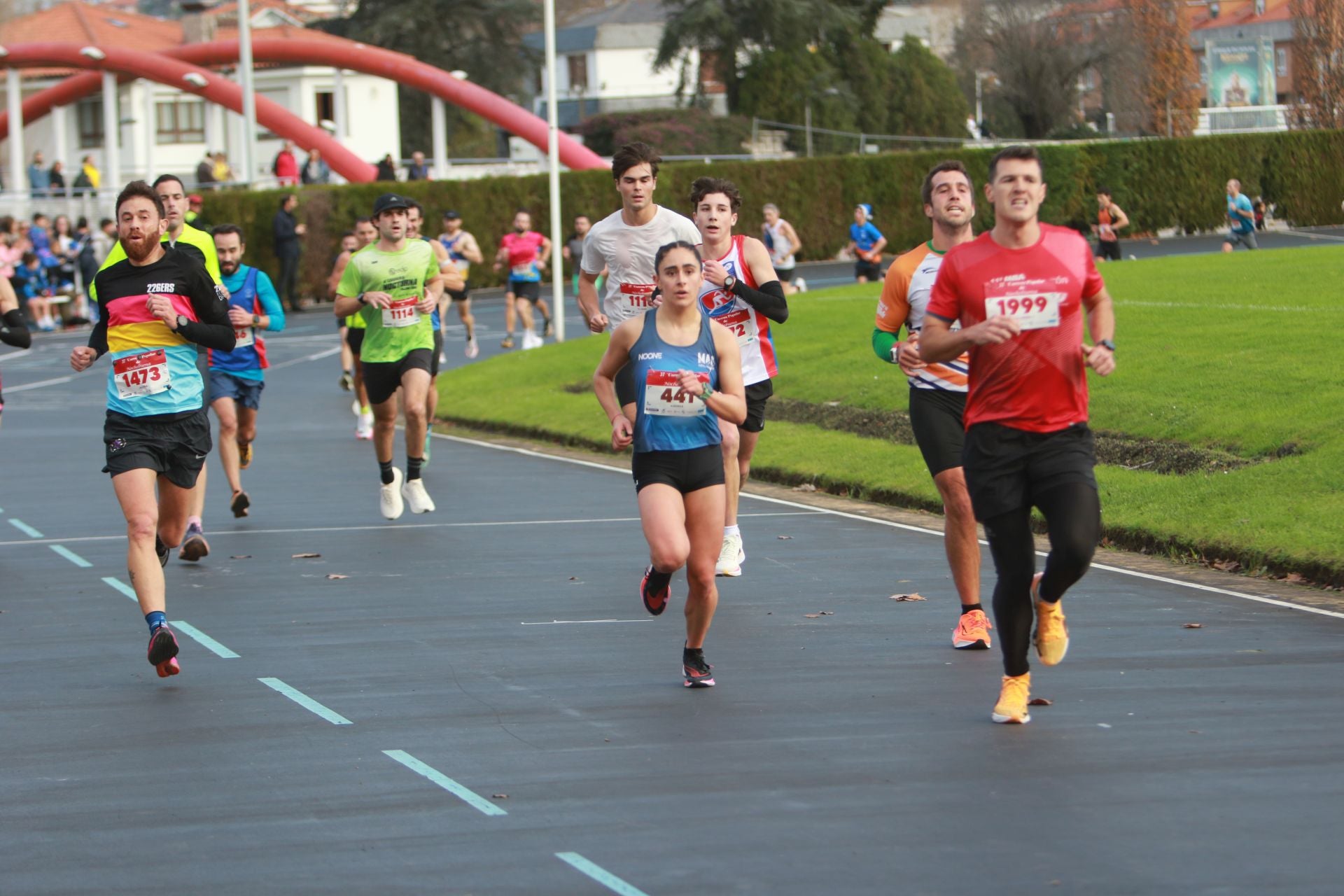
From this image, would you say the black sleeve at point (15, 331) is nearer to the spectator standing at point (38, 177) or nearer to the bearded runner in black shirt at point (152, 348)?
the bearded runner in black shirt at point (152, 348)

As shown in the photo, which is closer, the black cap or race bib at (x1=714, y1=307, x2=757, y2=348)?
race bib at (x1=714, y1=307, x2=757, y2=348)

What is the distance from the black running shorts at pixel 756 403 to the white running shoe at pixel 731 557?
2.06 ft

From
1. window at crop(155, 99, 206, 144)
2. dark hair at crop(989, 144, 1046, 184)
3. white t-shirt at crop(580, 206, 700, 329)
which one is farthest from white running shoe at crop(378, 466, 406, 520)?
window at crop(155, 99, 206, 144)

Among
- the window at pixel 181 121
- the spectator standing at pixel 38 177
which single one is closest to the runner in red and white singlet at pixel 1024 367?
the spectator standing at pixel 38 177

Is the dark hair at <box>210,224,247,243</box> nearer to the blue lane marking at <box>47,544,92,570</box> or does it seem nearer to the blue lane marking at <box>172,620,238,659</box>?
the blue lane marking at <box>47,544,92,570</box>

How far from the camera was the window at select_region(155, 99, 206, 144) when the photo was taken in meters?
75.9

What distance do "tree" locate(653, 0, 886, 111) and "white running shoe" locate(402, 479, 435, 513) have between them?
57.9m

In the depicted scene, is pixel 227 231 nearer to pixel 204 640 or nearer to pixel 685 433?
pixel 204 640

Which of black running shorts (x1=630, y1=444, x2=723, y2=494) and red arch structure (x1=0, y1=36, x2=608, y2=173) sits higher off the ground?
red arch structure (x1=0, y1=36, x2=608, y2=173)

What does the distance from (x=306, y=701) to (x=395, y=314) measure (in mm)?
5438

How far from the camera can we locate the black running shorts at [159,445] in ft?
28.4

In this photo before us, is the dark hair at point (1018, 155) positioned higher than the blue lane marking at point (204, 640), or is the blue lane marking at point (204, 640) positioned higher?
the dark hair at point (1018, 155)

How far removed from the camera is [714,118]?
71.3m

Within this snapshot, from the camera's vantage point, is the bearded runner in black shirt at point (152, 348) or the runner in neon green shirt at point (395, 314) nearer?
the bearded runner in black shirt at point (152, 348)
